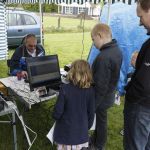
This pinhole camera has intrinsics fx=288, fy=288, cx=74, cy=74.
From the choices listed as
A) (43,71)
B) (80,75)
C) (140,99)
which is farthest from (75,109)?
(43,71)

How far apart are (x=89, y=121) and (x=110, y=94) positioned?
19.6 inches

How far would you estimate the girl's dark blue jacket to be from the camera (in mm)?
2875

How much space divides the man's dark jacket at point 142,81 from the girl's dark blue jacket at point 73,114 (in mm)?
517

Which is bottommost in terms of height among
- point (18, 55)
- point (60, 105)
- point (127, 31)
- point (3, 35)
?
point (60, 105)

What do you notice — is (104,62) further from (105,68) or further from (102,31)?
(102,31)

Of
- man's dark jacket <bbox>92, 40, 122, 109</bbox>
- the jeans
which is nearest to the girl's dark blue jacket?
man's dark jacket <bbox>92, 40, 122, 109</bbox>

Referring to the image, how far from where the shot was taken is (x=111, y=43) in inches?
128

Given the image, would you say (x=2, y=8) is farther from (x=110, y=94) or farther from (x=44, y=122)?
(x=110, y=94)

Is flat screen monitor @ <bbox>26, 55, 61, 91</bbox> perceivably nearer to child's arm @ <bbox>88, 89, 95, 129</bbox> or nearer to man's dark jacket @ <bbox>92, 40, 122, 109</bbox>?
man's dark jacket @ <bbox>92, 40, 122, 109</bbox>

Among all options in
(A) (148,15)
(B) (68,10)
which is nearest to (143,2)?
(A) (148,15)

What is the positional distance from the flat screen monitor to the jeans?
127 centimetres

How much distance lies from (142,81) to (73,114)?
842 millimetres

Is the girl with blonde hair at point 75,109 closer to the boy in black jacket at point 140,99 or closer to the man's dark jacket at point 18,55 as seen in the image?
the boy in black jacket at point 140,99

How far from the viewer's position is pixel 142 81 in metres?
2.48
